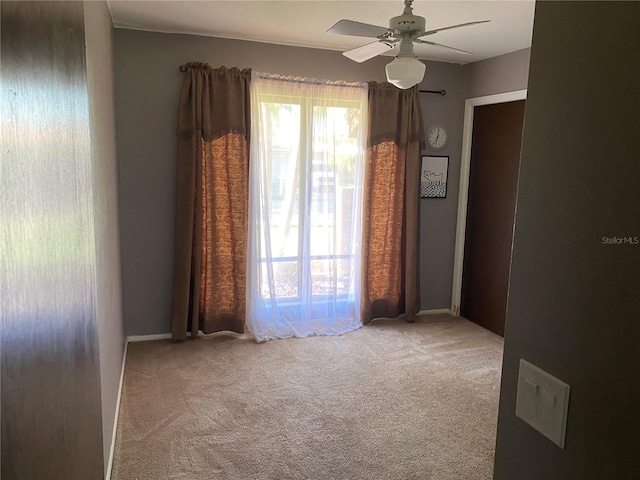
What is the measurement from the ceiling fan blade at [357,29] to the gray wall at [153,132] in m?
1.56

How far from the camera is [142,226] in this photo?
3.75 metres

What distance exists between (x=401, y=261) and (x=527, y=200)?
3603 millimetres

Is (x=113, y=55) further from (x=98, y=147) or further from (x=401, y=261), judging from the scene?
(x=401, y=261)

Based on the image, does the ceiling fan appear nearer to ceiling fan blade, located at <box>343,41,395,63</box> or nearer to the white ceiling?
ceiling fan blade, located at <box>343,41,395,63</box>

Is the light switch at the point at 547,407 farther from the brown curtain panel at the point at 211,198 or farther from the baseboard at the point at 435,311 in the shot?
the baseboard at the point at 435,311

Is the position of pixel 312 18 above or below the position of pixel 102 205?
above

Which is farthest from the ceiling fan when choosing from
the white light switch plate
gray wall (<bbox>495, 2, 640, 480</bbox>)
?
the white light switch plate

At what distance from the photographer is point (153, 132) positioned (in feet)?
12.0

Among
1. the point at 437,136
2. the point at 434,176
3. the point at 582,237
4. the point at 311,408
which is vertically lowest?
the point at 311,408

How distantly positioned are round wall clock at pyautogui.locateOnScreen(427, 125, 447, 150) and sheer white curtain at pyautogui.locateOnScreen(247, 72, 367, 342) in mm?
786

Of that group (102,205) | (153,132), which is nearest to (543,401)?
(102,205)

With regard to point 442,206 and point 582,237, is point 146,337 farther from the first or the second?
point 582,237

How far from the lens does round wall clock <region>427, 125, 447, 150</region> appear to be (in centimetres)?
449

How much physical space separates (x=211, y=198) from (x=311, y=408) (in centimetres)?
184
